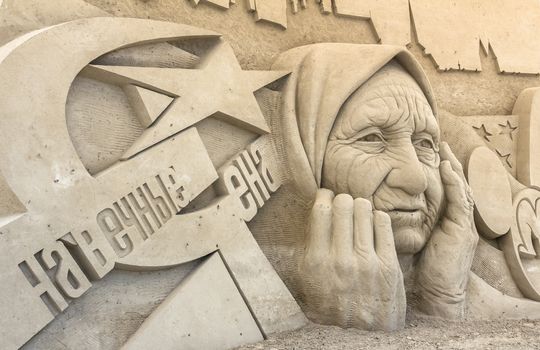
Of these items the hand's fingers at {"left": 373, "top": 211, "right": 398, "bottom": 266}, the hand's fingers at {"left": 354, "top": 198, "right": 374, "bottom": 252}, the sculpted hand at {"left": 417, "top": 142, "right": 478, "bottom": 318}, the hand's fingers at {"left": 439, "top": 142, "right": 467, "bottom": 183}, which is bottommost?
the sculpted hand at {"left": 417, "top": 142, "right": 478, "bottom": 318}

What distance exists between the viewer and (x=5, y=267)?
136 cm

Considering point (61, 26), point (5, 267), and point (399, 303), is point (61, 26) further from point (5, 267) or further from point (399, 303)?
point (399, 303)

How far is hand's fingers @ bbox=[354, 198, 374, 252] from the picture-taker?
1951 millimetres

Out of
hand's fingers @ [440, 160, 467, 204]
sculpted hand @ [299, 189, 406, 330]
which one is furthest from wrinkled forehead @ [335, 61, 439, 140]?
sculpted hand @ [299, 189, 406, 330]

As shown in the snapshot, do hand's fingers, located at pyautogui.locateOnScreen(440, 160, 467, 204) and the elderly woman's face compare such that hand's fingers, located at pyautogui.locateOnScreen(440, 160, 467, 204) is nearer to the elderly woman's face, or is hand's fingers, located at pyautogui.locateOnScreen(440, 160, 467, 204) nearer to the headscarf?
the elderly woman's face

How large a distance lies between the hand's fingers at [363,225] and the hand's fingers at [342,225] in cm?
2

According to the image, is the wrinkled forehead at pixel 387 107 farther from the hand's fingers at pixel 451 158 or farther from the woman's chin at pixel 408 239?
the woman's chin at pixel 408 239

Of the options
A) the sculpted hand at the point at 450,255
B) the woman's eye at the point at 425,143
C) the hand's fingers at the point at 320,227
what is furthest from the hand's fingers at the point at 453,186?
the hand's fingers at the point at 320,227

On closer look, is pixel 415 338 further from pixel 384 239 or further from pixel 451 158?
pixel 451 158

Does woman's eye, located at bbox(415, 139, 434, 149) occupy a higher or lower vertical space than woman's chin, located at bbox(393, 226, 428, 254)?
higher

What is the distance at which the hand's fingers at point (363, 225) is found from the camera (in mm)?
1951

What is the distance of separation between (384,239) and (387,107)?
1.68 feet

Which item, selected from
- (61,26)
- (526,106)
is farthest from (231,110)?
(526,106)

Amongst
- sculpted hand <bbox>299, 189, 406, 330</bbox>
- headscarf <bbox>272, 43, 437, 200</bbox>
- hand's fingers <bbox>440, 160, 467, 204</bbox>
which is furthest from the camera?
hand's fingers <bbox>440, 160, 467, 204</bbox>
